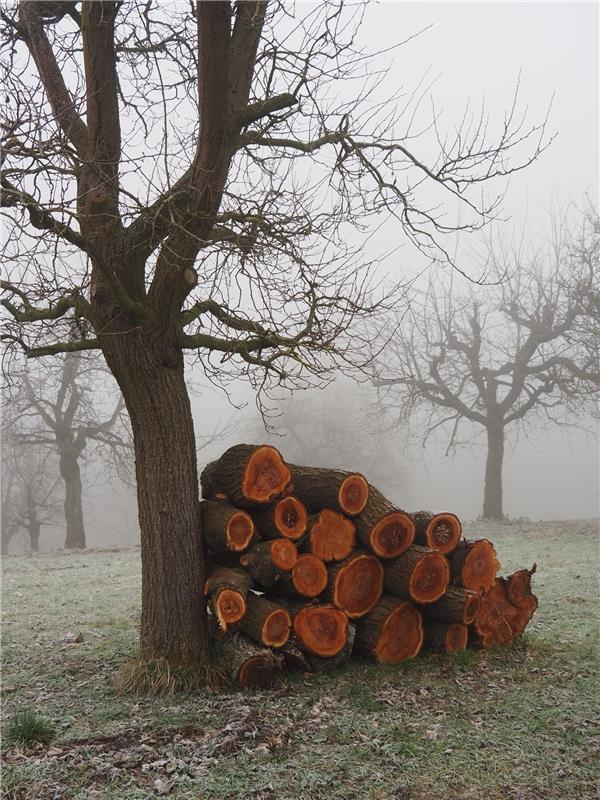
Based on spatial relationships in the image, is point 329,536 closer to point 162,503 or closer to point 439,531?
point 439,531

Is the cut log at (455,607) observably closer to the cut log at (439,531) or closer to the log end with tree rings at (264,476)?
the cut log at (439,531)

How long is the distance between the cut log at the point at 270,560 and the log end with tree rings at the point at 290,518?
3.4 inches

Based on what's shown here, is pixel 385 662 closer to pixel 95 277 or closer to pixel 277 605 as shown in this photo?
pixel 277 605

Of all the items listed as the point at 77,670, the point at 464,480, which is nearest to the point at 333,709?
the point at 77,670

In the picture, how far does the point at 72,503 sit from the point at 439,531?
56.9 ft

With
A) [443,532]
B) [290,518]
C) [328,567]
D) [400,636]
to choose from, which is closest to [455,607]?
[400,636]

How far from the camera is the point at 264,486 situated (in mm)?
5977

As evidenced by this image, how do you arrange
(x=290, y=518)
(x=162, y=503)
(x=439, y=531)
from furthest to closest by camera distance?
(x=439, y=531) < (x=290, y=518) < (x=162, y=503)

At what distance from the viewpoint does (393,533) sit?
6.14 m

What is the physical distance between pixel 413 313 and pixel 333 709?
18.0 m

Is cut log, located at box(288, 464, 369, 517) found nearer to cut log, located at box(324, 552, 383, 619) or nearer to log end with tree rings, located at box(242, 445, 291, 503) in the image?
log end with tree rings, located at box(242, 445, 291, 503)

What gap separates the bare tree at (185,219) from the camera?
5289mm

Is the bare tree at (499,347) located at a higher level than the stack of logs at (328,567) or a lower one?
higher

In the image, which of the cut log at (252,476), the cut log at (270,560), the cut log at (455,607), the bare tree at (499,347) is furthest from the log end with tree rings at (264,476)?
the bare tree at (499,347)
